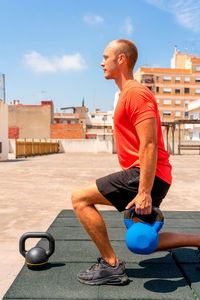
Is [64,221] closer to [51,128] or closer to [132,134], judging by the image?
[132,134]

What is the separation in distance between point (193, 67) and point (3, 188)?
54.7 m

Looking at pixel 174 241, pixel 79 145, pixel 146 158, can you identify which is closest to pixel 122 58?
pixel 146 158

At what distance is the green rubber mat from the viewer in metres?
2.21

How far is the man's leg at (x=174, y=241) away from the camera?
7.92ft

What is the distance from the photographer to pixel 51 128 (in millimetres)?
52719

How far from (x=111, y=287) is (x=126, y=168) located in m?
0.84

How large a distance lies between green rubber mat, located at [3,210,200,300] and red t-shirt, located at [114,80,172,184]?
2.52ft

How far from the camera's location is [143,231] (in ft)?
7.05

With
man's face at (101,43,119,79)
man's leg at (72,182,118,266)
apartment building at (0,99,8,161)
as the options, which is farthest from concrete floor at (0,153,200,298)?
apartment building at (0,99,8,161)

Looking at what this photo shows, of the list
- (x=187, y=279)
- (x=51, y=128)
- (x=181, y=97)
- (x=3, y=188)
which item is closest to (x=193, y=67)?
(x=181, y=97)

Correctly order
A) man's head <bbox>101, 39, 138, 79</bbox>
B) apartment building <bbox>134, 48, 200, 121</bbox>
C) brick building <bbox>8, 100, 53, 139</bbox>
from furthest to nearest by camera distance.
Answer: apartment building <bbox>134, 48, 200, 121</bbox> → brick building <bbox>8, 100, 53, 139</bbox> → man's head <bbox>101, 39, 138, 79</bbox>

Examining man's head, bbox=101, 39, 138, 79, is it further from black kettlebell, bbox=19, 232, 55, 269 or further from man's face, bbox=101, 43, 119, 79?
black kettlebell, bbox=19, 232, 55, 269

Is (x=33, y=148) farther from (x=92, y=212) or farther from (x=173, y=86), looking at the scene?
(x=173, y=86)

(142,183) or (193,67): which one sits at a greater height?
(193,67)
